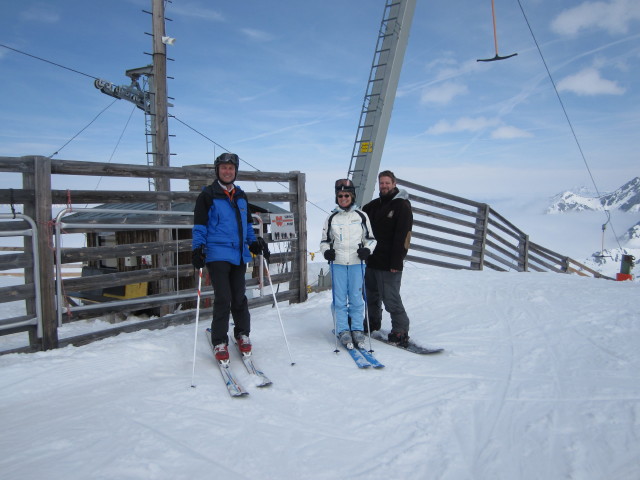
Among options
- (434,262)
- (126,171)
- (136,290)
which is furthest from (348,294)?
(136,290)

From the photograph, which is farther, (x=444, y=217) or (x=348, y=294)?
(x=444, y=217)

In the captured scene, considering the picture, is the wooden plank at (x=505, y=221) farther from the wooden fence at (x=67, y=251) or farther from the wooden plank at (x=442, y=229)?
the wooden fence at (x=67, y=251)

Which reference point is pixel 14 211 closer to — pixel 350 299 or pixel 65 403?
pixel 65 403

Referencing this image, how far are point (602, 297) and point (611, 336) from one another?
7.67 ft

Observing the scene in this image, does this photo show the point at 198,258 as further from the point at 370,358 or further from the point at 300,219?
the point at 300,219

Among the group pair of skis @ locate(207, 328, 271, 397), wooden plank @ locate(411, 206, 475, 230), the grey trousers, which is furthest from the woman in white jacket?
wooden plank @ locate(411, 206, 475, 230)

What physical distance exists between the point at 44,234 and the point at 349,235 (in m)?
3.05

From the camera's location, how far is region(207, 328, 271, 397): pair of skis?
3.33 m

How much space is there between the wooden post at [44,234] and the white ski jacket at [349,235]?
2.74 m

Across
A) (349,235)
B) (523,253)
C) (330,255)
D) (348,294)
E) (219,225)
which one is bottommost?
(523,253)

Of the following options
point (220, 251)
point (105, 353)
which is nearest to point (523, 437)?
point (220, 251)

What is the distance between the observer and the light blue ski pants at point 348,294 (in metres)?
4.56

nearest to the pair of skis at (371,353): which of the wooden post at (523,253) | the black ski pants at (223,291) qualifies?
the black ski pants at (223,291)

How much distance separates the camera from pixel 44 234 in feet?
13.4
